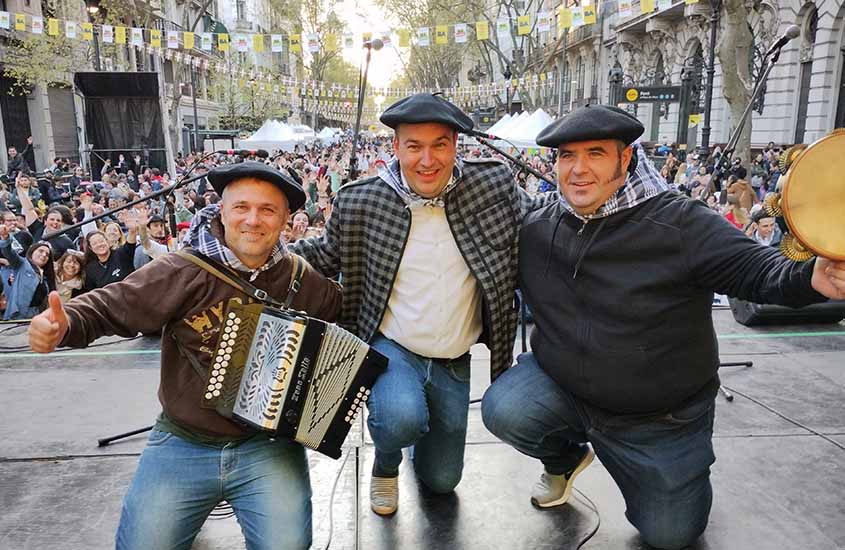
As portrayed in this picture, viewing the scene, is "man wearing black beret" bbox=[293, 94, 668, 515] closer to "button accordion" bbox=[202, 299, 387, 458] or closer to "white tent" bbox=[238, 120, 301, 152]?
"button accordion" bbox=[202, 299, 387, 458]

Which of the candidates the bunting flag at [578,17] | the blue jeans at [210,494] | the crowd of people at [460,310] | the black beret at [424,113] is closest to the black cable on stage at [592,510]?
the crowd of people at [460,310]

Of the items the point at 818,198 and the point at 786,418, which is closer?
the point at 818,198

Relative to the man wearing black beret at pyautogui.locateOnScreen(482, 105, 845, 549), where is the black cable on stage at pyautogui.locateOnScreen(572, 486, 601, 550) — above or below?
below

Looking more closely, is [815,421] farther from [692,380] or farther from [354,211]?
[354,211]

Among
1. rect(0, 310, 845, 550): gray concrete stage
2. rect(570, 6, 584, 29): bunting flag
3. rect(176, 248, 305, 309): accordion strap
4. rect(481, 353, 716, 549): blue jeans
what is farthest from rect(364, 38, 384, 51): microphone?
rect(570, 6, 584, 29): bunting flag

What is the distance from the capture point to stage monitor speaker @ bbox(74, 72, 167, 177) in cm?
1638

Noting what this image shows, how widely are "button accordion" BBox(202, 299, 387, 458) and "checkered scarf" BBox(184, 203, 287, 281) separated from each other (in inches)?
10.4

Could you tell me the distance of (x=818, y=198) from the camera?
1.88 meters

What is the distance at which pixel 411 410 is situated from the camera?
9.05ft

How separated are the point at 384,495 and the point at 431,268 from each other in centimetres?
110

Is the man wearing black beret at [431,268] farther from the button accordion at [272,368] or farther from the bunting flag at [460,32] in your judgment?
the bunting flag at [460,32]

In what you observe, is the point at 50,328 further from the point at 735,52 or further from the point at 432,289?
the point at 735,52

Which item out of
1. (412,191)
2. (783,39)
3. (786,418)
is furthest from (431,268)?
(783,39)

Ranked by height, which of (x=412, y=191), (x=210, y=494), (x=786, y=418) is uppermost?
(x=412, y=191)
